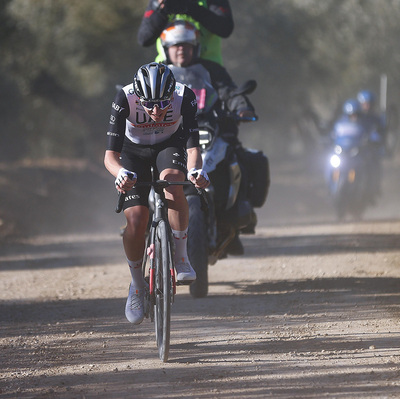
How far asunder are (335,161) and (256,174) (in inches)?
313

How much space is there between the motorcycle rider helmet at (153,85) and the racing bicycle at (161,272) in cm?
56

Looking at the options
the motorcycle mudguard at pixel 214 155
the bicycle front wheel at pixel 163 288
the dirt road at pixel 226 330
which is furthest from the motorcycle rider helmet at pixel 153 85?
the motorcycle mudguard at pixel 214 155

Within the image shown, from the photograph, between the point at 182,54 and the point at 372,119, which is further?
the point at 372,119

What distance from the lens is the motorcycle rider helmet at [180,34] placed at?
8312 mm

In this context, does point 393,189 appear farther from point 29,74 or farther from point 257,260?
point 257,260

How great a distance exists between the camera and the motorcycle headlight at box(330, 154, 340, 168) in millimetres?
16094

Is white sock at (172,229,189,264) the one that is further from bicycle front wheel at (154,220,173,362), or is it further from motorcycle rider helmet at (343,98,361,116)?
motorcycle rider helmet at (343,98,361,116)

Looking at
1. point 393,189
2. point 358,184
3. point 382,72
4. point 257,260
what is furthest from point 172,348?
point 382,72

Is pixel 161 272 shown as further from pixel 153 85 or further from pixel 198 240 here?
pixel 198 240

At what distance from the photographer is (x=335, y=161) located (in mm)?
16188

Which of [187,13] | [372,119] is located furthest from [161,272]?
[372,119]

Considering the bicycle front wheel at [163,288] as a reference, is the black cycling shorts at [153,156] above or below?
above

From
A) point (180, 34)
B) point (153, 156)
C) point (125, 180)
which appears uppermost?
point (180, 34)

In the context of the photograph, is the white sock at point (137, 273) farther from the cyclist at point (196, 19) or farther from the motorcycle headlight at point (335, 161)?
the motorcycle headlight at point (335, 161)
